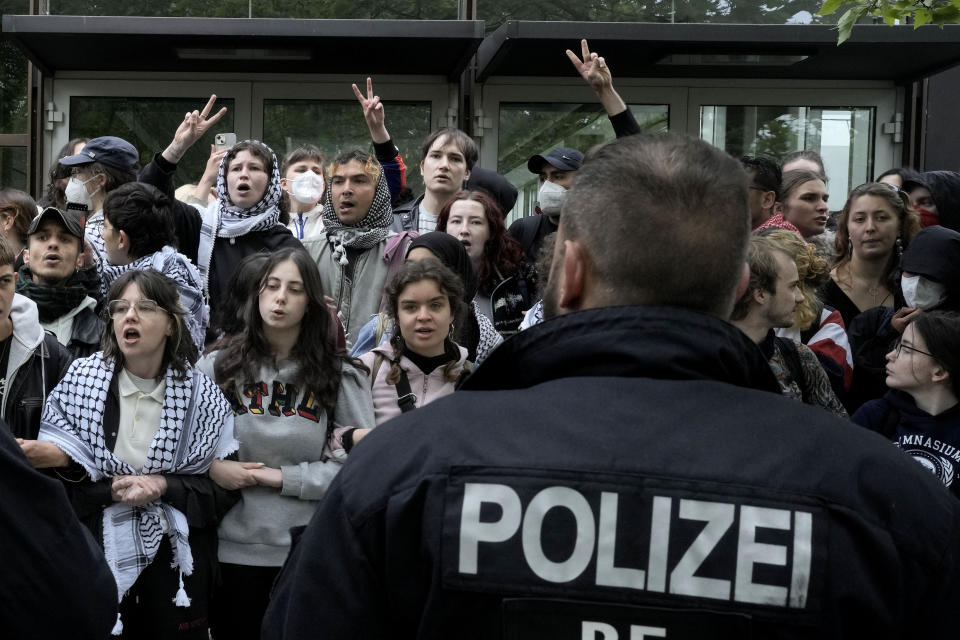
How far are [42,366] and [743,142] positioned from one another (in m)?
6.48

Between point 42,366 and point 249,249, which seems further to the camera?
point 249,249

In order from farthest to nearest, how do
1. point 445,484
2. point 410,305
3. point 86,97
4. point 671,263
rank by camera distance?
point 86,97 → point 410,305 → point 671,263 → point 445,484

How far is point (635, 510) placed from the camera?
156cm

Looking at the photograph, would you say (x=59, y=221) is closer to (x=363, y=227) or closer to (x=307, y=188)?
(x=363, y=227)

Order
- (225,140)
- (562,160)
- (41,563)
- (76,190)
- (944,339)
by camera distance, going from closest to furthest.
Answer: (41,563) → (944,339) → (76,190) → (562,160) → (225,140)

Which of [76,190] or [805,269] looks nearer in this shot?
[805,269]

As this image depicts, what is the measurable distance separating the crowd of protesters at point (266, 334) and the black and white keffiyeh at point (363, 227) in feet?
0.04

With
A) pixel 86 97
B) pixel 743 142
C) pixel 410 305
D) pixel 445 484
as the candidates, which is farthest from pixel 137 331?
pixel 743 142

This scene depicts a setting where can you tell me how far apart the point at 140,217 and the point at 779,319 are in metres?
2.81

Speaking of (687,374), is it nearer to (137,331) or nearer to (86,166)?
(137,331)

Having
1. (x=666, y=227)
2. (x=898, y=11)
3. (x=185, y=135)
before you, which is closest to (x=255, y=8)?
(x=185, y=135)

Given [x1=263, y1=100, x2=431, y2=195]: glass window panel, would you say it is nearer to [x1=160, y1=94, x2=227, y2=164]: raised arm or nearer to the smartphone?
the smartphone

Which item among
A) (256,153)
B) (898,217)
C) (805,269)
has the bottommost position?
(805,269)

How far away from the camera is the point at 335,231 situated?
5.66 metres
